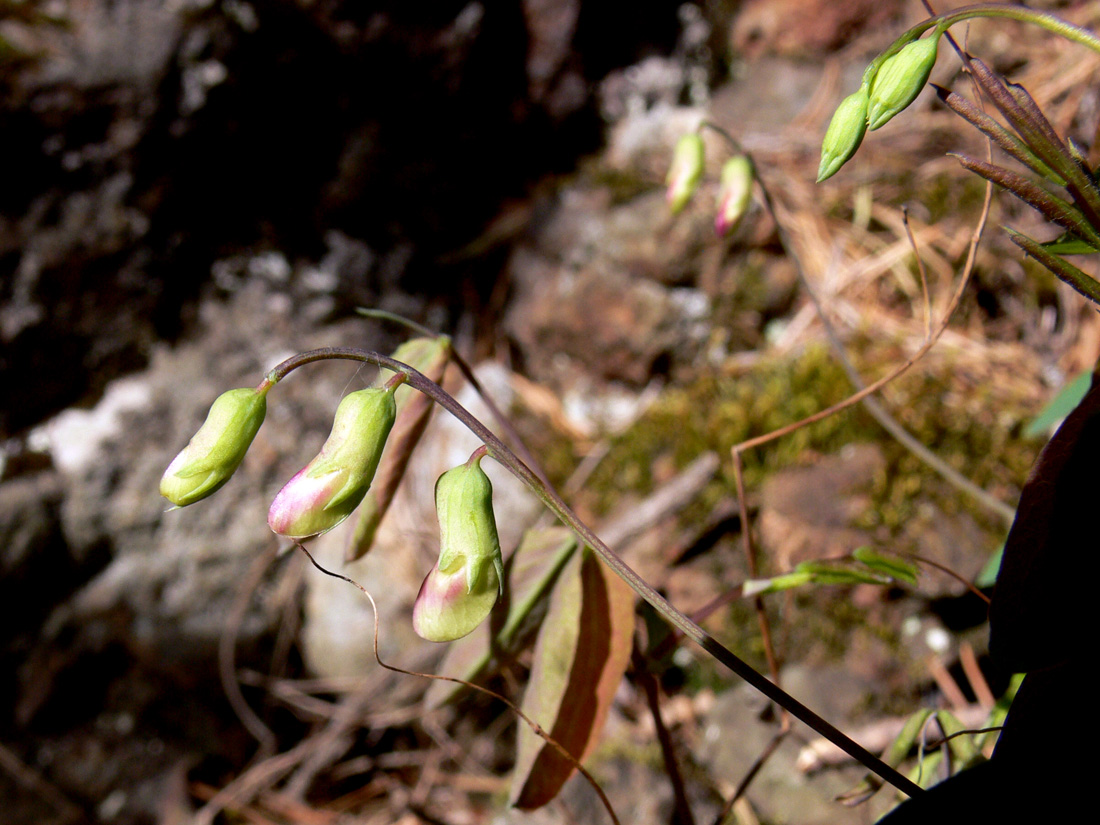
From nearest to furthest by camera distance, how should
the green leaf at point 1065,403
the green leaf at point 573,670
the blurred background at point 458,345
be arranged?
the green leaf at point 573,670, the green leaf at point 1065,403, the blurred background at point 458,345

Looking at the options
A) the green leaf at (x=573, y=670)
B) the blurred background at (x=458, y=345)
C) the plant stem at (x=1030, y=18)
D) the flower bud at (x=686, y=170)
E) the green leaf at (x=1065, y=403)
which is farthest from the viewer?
the blurred background at (x=458, y=345)

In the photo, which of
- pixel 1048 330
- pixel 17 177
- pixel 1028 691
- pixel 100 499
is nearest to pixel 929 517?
pixel 1048 330

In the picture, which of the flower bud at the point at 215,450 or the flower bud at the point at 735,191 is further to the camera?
the flower bud at the point at 735,191

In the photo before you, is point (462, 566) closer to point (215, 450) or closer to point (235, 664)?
point (215, 450)

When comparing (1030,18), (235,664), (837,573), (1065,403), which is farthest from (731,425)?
(235,664)

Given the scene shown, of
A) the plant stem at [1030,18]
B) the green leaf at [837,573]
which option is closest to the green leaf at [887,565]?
the green leaf at [837,573]

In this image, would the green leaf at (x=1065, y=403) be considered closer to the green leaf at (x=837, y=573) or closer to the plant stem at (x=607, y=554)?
the green leaf at (x=837, y=573)

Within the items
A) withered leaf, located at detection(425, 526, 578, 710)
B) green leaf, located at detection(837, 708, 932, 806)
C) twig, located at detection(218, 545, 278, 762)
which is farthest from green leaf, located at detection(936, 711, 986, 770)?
twig, located at detection(218, 545, 278, 762)
